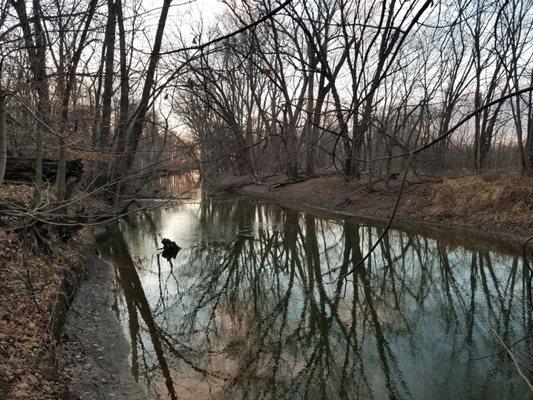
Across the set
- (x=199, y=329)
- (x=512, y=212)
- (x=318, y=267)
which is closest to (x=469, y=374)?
(x=199, y=329)

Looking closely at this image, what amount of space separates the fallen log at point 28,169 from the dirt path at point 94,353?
13.4 ft

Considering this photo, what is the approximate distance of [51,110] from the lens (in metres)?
7.18

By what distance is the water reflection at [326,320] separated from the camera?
5777mm

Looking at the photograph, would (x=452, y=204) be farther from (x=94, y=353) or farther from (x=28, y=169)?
(x=28, y=169)

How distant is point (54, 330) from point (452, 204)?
13.7 metres

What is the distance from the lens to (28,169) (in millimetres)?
11695

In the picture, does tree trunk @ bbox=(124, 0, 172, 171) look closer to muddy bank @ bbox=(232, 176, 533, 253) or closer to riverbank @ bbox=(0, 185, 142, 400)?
riverbank @ bbox=(0, 185, 142, 400)

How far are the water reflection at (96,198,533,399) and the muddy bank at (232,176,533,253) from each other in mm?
1361

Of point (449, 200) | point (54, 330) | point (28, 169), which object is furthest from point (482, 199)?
point (28, 169)

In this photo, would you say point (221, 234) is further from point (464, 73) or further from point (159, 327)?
point (464, 73)

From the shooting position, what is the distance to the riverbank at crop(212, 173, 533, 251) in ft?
44.1

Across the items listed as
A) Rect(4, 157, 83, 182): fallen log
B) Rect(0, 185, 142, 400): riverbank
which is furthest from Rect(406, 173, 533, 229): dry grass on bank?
Rect(4, 157, 83, 182): fallen log

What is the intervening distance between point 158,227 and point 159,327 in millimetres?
11433

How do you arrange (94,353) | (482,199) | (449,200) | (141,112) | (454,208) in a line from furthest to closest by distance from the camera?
(449,200)
(454,208)
(482,199)
(141,112)
(94,353)
